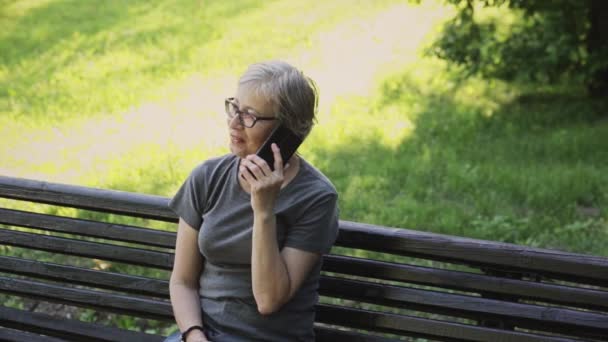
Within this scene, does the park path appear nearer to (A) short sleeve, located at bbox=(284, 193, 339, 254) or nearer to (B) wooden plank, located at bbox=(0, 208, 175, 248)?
(B) wooden plank, located at bbox=(0, 208, 175, 248)

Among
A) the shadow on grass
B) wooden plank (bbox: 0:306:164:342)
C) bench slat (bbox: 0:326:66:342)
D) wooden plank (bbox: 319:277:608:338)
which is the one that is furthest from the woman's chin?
the shadow on grass

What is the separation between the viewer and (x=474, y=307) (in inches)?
119

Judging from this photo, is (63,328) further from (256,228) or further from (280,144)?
(280,144)

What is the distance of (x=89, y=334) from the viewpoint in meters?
3.67

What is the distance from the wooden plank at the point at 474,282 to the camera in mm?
2912

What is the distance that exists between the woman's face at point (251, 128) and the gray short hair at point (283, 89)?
21mm

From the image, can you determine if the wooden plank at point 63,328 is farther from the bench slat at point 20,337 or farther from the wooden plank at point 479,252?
the wooden plank at point 479,252

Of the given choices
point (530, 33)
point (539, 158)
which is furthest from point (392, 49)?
point (539, 158)

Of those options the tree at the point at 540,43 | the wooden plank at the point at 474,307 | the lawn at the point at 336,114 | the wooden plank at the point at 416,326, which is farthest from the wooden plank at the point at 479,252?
Answer: the tree at the point at 540,43

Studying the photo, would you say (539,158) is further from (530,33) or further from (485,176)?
(530,33)

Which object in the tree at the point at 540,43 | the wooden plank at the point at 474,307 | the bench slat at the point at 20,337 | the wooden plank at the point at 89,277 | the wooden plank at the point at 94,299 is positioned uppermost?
the tree at the point at 540,43

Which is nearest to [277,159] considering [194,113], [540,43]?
[540,43]

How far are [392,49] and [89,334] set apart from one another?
7545 millimetres

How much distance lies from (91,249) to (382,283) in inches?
48.8
